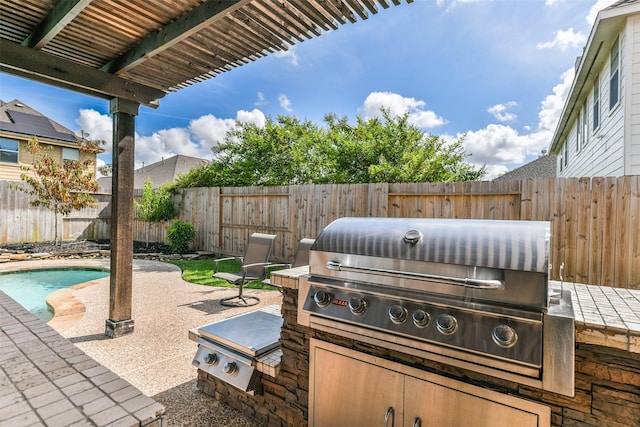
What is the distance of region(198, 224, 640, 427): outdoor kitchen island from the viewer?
4.43ft

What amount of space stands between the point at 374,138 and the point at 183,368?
9.63 metres

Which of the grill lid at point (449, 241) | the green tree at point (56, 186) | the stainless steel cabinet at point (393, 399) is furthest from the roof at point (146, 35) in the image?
the green tree at point (56, 186)

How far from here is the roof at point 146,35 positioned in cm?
235

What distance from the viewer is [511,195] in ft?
17.3

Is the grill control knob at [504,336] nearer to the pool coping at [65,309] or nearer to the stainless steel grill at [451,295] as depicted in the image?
the stainless steel grill at [451,295]

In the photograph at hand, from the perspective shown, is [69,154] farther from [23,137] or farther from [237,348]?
[237,348]

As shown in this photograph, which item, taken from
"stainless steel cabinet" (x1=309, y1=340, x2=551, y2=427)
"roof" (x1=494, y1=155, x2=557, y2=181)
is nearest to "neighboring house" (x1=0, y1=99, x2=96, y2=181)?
"stainless steel cabinet" (x1=309, y1=340, x2=551, y2=427)

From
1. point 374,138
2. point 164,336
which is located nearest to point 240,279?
point 164,336

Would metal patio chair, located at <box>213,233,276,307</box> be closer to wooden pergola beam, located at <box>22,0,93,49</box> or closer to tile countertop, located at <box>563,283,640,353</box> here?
wooden pergola beam, located at <box>22,0,93,49</box>

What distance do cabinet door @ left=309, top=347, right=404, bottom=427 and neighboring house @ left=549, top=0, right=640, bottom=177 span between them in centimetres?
631

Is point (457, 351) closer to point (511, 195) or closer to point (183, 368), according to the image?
point (183, 368)

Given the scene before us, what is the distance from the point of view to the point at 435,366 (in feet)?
5.40

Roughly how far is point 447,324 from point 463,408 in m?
0.43

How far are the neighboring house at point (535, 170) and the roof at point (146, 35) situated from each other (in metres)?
20.5
